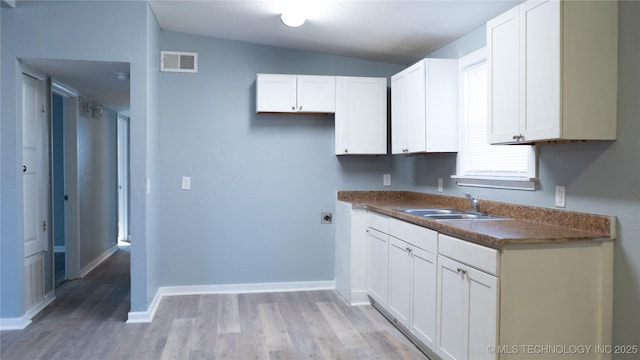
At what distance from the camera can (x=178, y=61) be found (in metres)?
4.28

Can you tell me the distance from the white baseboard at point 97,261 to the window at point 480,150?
13.7ft

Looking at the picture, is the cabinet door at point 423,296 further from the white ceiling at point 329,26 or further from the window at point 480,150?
the white ceiling at point 329,26

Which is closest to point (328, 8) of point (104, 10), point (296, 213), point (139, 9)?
point (139, 9)

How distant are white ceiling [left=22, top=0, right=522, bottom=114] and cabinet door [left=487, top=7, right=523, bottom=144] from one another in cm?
44

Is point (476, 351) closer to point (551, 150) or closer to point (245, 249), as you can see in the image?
point (551, 150)

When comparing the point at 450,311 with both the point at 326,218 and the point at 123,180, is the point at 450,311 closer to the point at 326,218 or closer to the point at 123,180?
the point at 326,218

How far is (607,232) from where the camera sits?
7.11 ft

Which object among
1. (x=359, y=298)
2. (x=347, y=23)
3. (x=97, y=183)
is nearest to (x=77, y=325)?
(x=359, y=298)

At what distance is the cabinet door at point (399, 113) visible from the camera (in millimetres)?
3969

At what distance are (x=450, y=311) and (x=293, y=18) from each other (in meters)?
2.37

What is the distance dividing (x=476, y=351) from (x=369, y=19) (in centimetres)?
245

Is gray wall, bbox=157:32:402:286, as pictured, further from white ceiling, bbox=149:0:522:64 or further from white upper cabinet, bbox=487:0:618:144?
white upper cabinet, bbox=487:0:618:144

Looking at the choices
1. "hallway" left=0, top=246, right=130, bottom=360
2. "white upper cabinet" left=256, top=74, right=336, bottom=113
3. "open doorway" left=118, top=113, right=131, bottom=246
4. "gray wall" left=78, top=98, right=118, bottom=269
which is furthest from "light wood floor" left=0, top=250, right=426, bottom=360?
"open doorway" left=118, top=113, right=131, bottom=246

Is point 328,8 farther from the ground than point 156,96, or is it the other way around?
point 328,8
